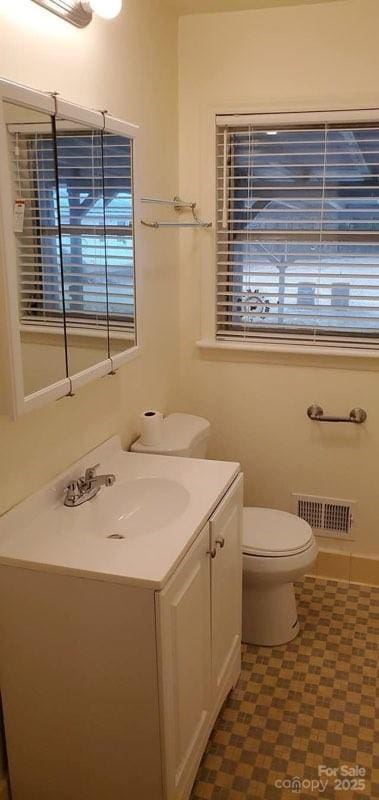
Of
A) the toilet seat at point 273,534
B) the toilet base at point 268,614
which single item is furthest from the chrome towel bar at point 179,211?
the toilet base at point 268,614

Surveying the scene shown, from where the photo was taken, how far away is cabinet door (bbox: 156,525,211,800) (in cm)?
159

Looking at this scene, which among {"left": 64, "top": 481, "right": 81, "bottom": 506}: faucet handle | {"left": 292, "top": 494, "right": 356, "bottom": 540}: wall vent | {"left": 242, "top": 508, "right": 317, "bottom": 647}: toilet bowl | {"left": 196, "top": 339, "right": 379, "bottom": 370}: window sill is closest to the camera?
{"left": 64, "top": 481, "right": 81, "bottom": 506}: faucet handle

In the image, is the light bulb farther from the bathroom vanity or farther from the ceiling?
the bathroom vanity

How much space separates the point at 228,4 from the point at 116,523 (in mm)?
1981

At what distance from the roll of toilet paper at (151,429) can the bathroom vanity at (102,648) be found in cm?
55

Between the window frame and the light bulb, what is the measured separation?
981mm

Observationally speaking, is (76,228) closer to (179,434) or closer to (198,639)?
(179,434)

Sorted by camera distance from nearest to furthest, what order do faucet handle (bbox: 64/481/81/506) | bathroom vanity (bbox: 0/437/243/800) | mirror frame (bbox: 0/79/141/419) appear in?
mirror frame (bbox: 0/79/141/419) → bathroom vanity (bbox: 0/437/243/800) → faucet handle (bbox: 64/481/81/506)

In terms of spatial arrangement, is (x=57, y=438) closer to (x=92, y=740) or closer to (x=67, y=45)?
(x=92, y=740)

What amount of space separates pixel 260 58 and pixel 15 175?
1.56m

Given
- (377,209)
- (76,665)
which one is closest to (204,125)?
(377,209)

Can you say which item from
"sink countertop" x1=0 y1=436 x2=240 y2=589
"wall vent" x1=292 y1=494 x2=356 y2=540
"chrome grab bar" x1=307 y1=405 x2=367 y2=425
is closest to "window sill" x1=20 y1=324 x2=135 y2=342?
"sink countertop" x1=0 y1=436 x2=240 y2=589

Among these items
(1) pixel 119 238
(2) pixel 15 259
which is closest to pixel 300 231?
(1) pixel 119 238

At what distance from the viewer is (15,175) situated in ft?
4.92
